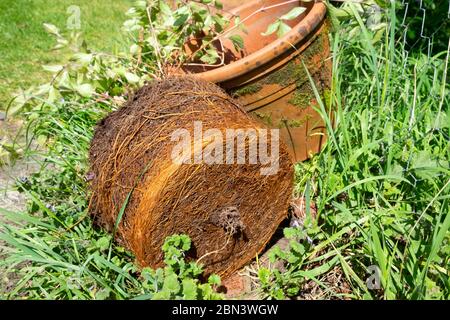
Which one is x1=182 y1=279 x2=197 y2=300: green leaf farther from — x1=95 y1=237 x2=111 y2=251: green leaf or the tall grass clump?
x1=95 y1=237 x2=111 y2=251: green leaf

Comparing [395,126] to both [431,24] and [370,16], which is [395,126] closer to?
[370,16]

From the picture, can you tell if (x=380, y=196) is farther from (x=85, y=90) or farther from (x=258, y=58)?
(x=85, y=90)

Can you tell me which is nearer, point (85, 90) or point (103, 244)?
point (103, 244)

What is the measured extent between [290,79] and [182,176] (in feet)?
2.85

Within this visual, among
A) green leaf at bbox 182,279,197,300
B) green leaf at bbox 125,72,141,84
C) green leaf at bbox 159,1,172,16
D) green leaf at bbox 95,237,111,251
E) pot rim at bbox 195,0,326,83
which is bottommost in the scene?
green leaf at bbox 95,237,111,251

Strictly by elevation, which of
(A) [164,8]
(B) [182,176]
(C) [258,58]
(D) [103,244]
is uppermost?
(A) [164,8]

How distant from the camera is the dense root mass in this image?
1897 mm

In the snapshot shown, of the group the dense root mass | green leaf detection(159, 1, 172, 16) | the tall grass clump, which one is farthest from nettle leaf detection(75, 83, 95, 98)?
the tall grass clump

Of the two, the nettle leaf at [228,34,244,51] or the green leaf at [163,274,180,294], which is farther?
the nettle leaf at [228,34,244,51]

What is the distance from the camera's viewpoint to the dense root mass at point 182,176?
1.90m

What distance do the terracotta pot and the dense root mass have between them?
0.77 ft

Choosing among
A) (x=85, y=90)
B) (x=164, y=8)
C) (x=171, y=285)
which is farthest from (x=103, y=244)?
(x=164, y=8)

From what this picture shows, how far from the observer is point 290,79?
7.94 feet
